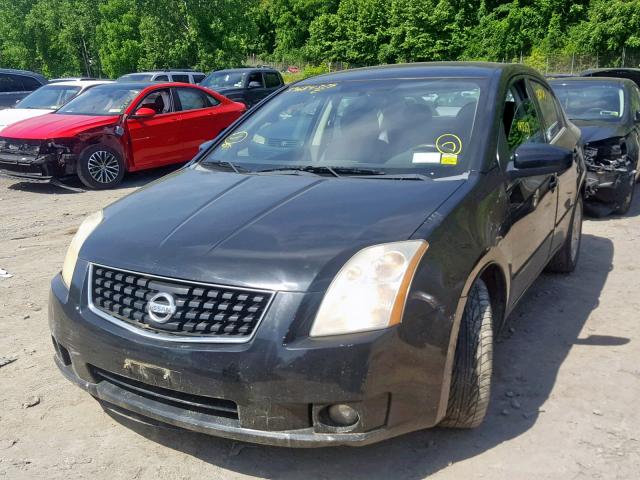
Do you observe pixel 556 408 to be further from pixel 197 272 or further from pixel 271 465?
pixel 197 272

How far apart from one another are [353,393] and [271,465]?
694mm

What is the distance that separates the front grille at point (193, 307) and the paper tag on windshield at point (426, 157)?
1347mm

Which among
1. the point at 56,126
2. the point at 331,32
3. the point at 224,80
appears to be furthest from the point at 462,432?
the point at 331,32

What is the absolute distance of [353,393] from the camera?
2240 mm

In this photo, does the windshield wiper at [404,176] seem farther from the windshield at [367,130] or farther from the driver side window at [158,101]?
the driver side window at [158,101]

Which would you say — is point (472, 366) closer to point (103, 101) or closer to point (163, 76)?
point (103, 101)

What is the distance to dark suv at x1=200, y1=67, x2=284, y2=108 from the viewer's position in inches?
633

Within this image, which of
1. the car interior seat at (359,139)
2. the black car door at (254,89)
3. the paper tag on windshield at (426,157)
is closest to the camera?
the paper tag on windshield at (426,157)

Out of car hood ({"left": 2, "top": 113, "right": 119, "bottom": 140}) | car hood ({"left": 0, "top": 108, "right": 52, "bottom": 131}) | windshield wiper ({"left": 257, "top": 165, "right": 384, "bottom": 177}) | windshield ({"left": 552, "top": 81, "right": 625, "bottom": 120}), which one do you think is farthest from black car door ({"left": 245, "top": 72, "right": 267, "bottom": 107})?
windshield wiper ({"left": 257, "top": 165, "right": 384, "bottom": 177})

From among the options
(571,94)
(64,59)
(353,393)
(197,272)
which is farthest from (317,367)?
(64,59)

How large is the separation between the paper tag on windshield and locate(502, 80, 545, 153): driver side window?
472mm

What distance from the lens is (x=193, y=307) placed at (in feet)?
7.76

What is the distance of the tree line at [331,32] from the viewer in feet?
121

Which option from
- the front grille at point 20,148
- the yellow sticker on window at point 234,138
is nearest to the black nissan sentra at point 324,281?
the yellow sticker on window at point 234,138
